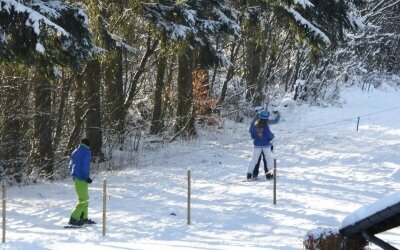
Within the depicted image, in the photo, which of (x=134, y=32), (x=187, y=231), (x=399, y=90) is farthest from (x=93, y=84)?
(x=399, y=90)

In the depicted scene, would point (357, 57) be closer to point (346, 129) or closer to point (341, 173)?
point (346, 129)

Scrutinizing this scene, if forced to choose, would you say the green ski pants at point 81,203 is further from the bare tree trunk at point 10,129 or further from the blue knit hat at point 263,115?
the blue knit hat at point 263,115

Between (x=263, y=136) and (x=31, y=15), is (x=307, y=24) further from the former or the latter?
(x=31, y=15)

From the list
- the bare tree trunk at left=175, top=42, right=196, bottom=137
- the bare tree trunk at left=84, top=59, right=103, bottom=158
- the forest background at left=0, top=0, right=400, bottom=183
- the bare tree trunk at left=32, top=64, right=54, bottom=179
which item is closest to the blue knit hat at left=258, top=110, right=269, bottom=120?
the forest background at left=0, top=0, right=400, bottom=183

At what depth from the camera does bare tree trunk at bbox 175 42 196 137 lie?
2198 cm

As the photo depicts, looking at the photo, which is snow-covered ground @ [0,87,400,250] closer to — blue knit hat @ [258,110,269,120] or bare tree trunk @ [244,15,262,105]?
blue knit hat @ [258,110,269,120]

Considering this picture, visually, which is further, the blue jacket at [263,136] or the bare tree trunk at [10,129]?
the bare tree trunk at [10,129]

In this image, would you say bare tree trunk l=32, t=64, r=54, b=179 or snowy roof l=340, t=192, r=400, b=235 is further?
bare tree trunk l=32, t=64, r=54, b=179

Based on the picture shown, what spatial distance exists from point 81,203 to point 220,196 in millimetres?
3489

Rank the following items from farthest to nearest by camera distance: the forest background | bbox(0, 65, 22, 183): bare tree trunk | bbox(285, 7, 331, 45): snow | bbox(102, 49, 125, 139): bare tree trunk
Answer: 1. bbox(102, 49, 125, 139): bare tree trunk
2. bbox(285, 7, 331, 45): snow
3. bbox(0, 65, 22, 183): bare tree trunk
4. the forest background

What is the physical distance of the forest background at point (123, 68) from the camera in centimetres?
1227

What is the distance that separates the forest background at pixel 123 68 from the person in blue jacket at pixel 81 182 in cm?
195

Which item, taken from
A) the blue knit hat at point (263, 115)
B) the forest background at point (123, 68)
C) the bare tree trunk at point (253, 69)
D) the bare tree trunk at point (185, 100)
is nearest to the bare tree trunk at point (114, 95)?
A: the forest background at point (123, 68)

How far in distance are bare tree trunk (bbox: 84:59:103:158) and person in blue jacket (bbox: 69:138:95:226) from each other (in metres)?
6.30
